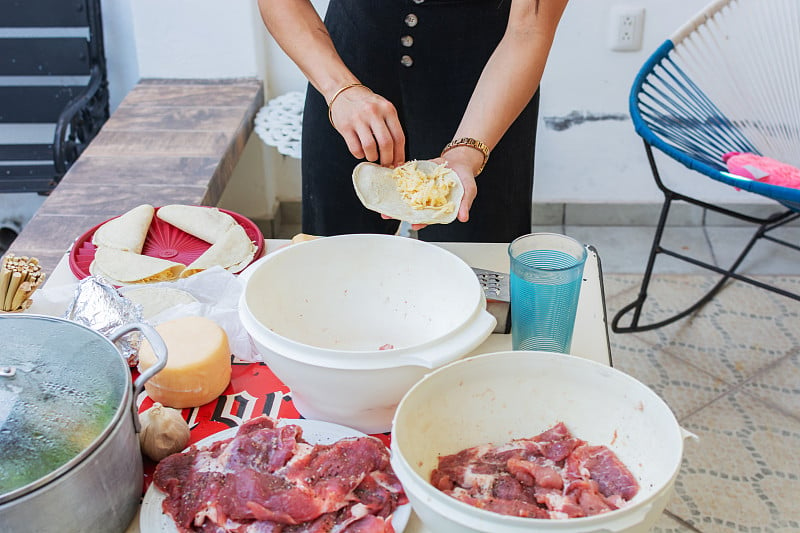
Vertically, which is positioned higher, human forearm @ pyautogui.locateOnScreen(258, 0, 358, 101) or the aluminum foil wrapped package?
human forearm @ pyautogui.locateOnScreen(258, 0, 358, 101)

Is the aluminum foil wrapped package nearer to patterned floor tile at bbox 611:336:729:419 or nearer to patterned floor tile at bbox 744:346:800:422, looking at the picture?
patterned floor tile at bbox 611:336:729:419

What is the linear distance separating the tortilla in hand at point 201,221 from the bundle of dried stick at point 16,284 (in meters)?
0.36

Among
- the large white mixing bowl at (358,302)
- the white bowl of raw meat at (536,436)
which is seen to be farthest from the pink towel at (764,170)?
the white bowl of raw meat at (536,436)

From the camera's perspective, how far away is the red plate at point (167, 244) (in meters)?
1.34

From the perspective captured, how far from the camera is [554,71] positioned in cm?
279

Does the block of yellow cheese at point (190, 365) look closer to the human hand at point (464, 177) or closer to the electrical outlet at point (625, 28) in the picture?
the human hand at point (464, 177)

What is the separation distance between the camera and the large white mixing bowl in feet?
2.92

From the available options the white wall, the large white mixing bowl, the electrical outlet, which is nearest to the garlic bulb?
the large white mixing bowl

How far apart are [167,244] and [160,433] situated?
0.64m

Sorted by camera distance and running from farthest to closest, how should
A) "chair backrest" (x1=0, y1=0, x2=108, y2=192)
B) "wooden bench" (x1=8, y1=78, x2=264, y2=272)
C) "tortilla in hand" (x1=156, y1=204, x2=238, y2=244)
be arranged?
"chair backrest" (x1=0, y1=0, x2=108, y2=192) → "wooden bench" (x1=8, y1=78, x2=264, y2=272) → "tortilla in hand" (x1=156, y1=204, x2=238, y2=244)

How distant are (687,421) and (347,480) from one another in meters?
1.51

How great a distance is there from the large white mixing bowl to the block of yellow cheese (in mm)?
78

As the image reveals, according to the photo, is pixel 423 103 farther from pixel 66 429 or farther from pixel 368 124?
pixel 66 429

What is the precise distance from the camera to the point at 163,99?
2619mm
